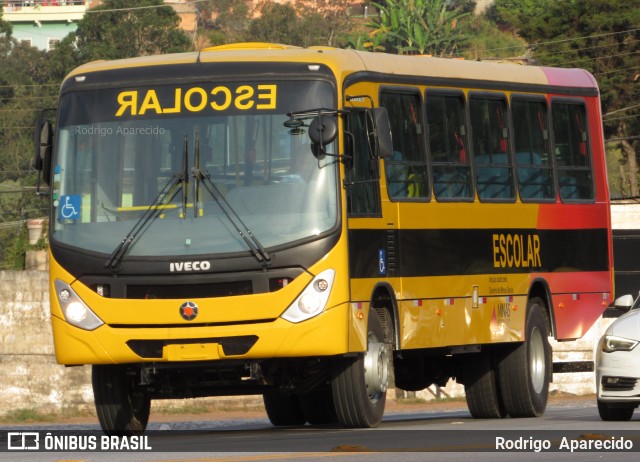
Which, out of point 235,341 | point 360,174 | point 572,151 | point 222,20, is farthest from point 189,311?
point 222,20

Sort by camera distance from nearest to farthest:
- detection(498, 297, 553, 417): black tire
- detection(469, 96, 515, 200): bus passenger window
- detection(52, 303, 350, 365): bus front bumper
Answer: detection(52, 303, 350, 365): bus front bumper
detection(469, 96, 515, 200): bus passenger window
detection(498, 297, 553, 417): black tire

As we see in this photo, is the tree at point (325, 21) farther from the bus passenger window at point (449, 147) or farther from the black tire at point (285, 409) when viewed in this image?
the bus passenger window at point (449, 147)

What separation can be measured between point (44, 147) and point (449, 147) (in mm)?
4118

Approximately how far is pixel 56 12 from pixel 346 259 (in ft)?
469

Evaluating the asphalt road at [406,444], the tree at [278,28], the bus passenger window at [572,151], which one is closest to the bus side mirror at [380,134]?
the asphalt road at [406,444]

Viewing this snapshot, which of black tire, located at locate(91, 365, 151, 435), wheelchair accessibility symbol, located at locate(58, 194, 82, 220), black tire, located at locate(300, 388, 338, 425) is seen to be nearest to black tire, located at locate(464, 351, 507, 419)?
black tire, located at locate(300, 388, 338, 425)

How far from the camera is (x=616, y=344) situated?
16.5 meters

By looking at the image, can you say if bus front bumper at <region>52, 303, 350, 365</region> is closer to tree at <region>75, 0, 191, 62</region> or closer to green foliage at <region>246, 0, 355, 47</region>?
tree at <region>75, 0, 191, 62</region>

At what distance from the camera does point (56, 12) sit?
→ 15500 cm

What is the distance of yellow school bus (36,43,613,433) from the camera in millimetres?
14938

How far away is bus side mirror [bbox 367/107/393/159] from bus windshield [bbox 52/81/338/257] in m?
0.45

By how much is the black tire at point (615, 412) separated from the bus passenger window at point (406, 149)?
2.60 meters

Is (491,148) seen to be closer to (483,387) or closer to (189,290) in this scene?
(483,387)

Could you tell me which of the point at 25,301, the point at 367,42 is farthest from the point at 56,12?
the point at 25,301
